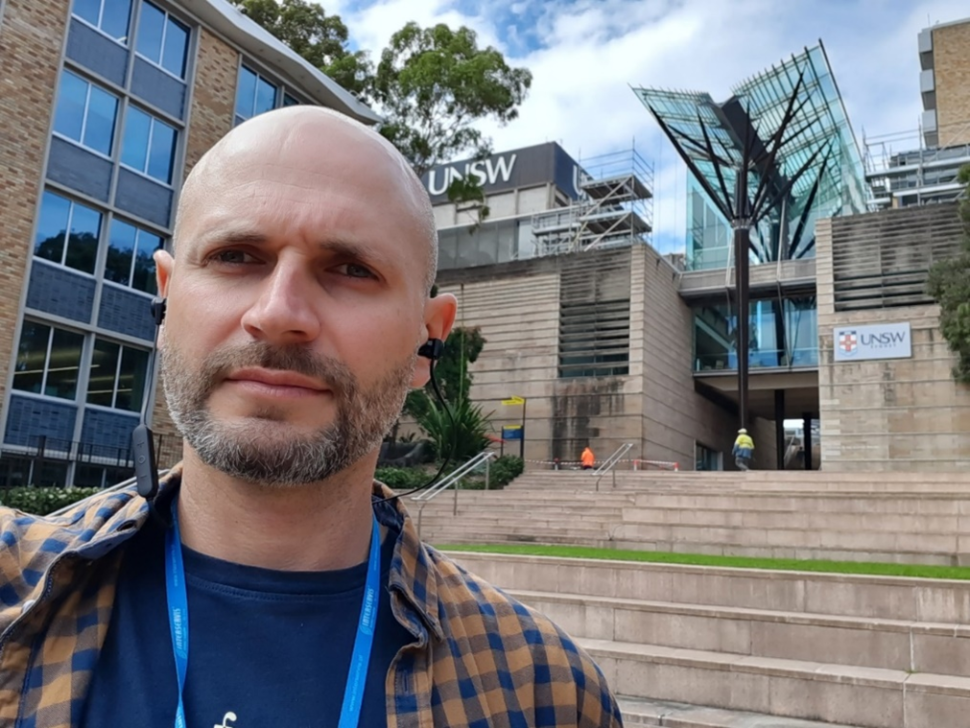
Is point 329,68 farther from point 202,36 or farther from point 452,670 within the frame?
point 452,670

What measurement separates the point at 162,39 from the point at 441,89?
9081 mm

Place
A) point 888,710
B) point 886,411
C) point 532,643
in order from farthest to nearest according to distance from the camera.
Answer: point 886,411, point 888,710, point 532,643

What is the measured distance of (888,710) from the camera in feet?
17.9

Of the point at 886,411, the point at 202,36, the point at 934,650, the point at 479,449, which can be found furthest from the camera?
the point at 886,411

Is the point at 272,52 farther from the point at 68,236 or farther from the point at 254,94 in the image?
the point at 68,236

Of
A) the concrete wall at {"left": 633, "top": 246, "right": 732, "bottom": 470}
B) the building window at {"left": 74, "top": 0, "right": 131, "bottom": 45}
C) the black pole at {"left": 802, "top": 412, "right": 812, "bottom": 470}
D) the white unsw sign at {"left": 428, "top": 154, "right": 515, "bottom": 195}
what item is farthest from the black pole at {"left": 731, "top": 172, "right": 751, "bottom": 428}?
the building window at {"left": 74, "top": 0, "right": 131, "bottom": 45}

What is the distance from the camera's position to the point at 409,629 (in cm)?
124

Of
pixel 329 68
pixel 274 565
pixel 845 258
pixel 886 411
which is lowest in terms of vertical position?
pixel 274 565

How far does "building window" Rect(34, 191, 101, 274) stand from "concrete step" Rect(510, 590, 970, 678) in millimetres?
14245

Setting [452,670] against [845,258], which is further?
[845,258]

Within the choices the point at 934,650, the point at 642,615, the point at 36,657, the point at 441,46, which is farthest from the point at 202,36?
the point at 36,657

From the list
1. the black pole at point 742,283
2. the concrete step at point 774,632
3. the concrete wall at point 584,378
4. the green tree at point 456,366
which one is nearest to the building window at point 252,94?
the green tree at point 456,366

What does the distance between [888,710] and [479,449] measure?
674 inches

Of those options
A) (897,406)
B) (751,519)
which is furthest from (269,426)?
(897,406)
